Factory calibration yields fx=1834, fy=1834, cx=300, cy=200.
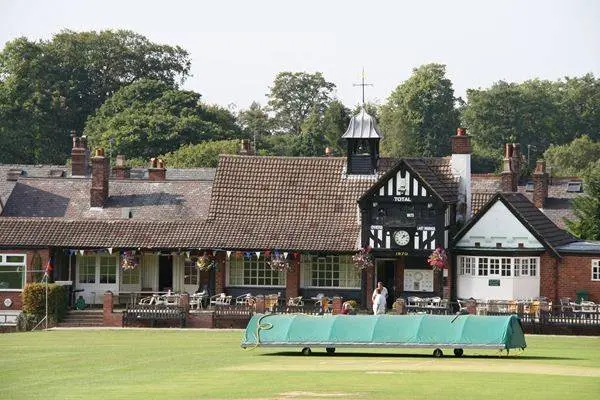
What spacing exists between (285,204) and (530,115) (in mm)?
90058

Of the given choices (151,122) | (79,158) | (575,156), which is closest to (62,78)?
(151,122)

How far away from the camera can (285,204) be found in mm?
67500

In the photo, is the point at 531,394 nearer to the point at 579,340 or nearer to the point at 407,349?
the point at 407,349

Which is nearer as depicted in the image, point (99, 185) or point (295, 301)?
point (295, 301)

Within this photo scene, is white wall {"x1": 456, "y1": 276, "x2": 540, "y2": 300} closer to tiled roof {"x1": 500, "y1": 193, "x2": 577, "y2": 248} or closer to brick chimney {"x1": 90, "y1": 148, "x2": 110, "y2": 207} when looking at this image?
tiled roof {"x1": 500, "y1": 193, "x2": 577, "y2": 248}

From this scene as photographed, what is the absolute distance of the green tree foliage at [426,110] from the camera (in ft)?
469

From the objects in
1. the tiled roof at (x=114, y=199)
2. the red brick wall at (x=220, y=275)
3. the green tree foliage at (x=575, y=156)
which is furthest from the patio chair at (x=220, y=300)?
the green tree foliage at (x=575, y=156)

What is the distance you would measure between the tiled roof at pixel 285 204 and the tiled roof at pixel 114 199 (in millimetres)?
2469

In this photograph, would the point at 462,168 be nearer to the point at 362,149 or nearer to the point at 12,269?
the point at 362,149

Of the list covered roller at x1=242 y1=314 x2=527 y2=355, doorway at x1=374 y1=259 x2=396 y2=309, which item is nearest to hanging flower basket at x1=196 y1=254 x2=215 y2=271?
doorway at x1=374 y1=259 x2=396 y2=309

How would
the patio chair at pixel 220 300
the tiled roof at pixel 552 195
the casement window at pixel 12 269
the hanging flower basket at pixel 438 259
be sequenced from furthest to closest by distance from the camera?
the tiled roof at pixel 552 195, the casement window at pixel 12 269, the hanging flower basket at pixel 438 259, the patio chair at pixel 220 300

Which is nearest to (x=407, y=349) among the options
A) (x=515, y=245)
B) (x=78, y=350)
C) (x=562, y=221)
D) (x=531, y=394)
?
(x=78, y=350)

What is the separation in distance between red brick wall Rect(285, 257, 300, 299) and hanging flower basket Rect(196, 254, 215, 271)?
2.80 metres

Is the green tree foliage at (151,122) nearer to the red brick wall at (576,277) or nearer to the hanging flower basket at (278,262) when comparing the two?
the hanging flower basket at (278,262)
